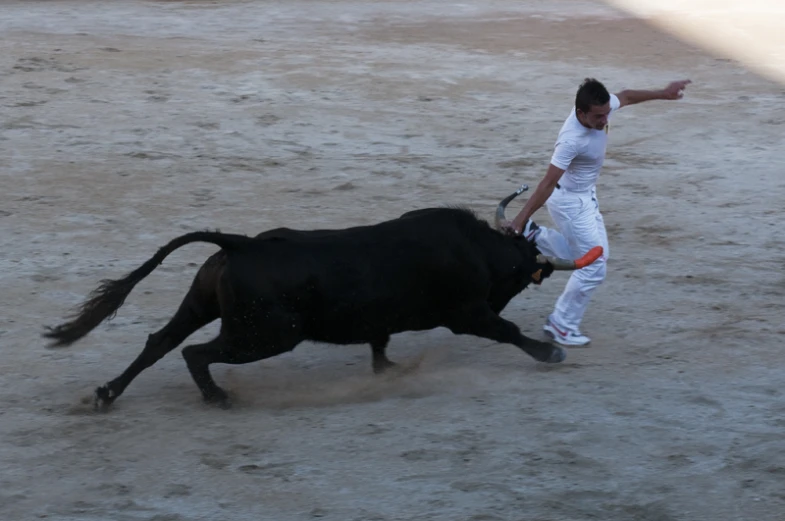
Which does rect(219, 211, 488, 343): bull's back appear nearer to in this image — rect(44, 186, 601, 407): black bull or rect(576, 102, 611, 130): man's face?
rect(44, 186, 601, 407): black bull

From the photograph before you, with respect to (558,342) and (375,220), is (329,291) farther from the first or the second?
(375,220)

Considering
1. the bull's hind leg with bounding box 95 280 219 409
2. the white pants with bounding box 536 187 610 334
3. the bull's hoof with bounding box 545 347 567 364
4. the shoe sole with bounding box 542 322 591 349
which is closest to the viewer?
the bull's hind leg with bounding box 95 280 219 409

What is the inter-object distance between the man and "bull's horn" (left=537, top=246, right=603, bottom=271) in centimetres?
21

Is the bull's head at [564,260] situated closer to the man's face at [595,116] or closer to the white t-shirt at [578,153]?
the white t-shirt at [578,153]

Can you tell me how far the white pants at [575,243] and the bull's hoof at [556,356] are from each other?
0.44m

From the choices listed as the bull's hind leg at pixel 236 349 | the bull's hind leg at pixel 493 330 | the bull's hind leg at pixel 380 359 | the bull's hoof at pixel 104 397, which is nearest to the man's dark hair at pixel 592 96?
the bull's hind leg at pixel 493 330

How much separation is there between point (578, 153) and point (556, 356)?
1.12m

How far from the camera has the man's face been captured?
6.52m

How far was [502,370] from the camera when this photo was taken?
6.55 metres

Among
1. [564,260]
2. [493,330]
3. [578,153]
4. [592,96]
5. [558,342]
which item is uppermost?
[592,96]

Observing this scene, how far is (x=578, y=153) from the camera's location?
6648mm

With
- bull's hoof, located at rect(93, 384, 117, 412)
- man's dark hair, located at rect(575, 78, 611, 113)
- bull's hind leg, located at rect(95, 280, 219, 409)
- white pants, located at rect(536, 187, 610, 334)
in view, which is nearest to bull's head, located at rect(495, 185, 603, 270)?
white pants, located at rect(536, 187, 610, 334)

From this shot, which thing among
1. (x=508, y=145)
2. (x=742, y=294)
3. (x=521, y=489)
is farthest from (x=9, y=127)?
(x=521, y=489)

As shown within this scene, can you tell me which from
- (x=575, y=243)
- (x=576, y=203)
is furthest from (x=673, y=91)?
(x=575, y=243)
